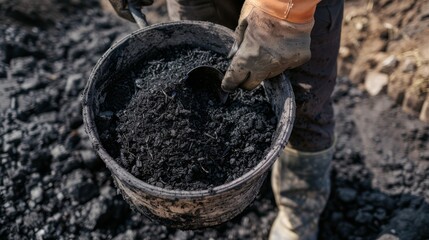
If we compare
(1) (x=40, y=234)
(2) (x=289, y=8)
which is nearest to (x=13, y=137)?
(1) (x=40, y=234)

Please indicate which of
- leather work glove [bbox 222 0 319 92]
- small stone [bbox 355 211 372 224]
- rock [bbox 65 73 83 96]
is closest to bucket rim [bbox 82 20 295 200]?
leather work glove [bbox 222 0 319 92]

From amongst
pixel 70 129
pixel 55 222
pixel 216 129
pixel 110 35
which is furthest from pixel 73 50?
pixel 216 129

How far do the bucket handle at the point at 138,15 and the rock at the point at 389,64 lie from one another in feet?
5.70

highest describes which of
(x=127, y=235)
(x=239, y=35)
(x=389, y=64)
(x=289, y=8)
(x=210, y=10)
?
(x=289, y=8)

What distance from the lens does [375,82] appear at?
3043 millimetres

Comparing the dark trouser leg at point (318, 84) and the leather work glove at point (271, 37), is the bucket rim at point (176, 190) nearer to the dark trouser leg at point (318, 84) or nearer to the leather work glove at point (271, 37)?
the leather work glove at point (271, 37)

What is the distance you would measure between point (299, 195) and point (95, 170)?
3.56ft

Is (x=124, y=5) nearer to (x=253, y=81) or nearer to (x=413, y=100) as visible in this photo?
(x=253, y=81)

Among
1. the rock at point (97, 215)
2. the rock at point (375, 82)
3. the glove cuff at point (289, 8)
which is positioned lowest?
the rock at point (97, 215)

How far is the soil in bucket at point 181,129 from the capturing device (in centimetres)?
156

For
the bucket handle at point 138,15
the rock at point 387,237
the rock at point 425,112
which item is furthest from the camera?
the rock at point 425,112

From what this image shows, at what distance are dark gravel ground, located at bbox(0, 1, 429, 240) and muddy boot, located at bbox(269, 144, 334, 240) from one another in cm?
16

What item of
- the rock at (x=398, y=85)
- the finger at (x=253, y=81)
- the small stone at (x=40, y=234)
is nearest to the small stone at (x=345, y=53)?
the rock at (x=398, y=85)

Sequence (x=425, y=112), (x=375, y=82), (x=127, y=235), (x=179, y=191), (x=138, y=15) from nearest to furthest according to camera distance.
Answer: (x=179, y=191), (x=138, y=15), (x=127, y=235), (x=425, y=112), (x=375, y=82)
